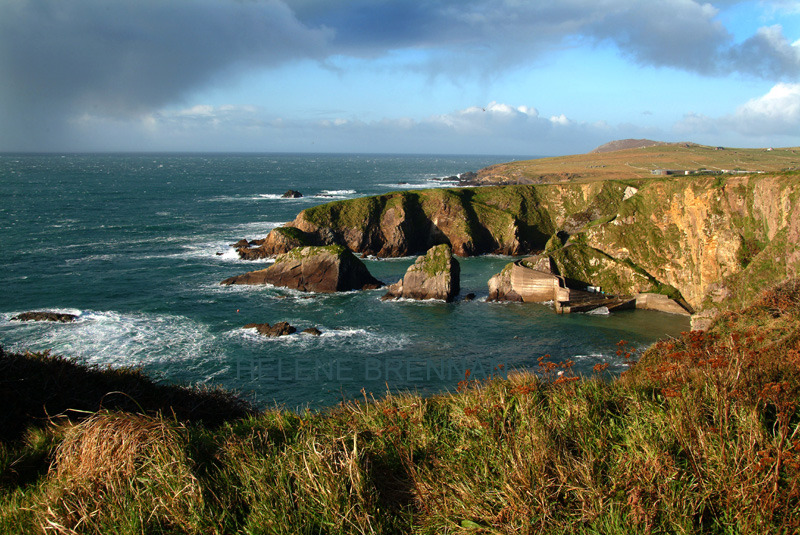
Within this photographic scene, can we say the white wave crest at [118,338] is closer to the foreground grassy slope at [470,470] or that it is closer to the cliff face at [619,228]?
the cliff face at [619,228]

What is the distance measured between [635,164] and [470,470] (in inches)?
6209

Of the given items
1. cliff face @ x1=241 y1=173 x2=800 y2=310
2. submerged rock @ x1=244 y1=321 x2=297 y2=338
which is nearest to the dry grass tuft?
submerged rock @ x1=244 y1=321 x2=297 y2=338

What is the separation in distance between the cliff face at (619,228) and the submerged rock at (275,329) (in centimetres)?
2591

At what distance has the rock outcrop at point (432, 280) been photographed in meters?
44.6

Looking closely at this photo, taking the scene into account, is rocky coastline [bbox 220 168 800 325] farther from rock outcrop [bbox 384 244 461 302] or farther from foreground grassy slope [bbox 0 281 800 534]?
foreground grassy slope [bbox 0 281 800 534]

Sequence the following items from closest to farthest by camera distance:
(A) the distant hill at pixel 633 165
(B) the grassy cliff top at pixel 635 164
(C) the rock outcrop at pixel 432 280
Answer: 1. (C) the rock outcrop at pixel 432 280
2. (A) the distant hill at pixel 633 165
3. (B) the grassy cliff top at pixel 635 164

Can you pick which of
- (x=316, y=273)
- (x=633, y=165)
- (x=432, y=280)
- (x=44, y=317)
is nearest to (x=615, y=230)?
(x=432, y=280)

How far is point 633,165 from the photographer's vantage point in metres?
143

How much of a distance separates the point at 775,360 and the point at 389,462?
7.59 metres

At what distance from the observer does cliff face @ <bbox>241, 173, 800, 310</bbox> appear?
123 feet

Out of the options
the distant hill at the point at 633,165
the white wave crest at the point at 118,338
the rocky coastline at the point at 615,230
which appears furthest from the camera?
the distant hill at the point at 633,165

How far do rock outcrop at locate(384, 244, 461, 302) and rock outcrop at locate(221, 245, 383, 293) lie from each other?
419 cm

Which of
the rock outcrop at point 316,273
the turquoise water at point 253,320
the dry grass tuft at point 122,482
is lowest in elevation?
the turquoise water at point 253,320

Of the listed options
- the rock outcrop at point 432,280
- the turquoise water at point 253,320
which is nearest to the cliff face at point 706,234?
the turquoise water at point 253,320
